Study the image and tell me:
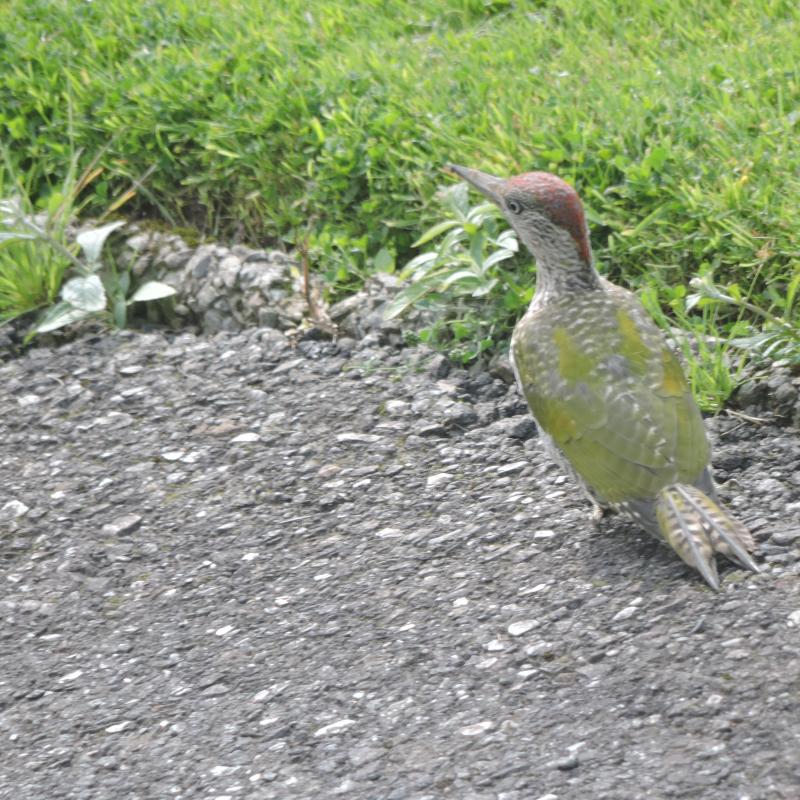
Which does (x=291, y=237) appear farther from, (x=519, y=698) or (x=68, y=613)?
(x=519, y=698)

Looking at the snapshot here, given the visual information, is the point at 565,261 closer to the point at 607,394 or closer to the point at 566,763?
the point at 607,394

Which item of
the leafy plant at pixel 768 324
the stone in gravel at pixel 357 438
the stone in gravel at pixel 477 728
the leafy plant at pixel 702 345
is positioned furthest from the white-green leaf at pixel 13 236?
the stone in gravel at pixel 477 728

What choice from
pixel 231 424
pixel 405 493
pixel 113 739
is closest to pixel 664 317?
pixel 405 493

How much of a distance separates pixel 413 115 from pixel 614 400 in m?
2.51

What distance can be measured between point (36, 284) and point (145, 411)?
103 centimetres

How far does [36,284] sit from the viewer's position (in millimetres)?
6078

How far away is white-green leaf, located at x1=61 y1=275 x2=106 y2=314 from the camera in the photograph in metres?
5.93

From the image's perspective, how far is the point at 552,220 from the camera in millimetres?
4488

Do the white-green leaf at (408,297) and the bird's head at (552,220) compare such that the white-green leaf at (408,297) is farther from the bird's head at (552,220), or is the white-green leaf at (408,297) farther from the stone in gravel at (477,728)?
the stone in gravel at (477,728)

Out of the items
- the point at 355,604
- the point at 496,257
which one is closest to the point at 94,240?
the point at 496,257

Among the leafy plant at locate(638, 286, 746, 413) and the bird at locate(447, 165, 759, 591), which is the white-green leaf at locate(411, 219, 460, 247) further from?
the leafy plant at locate(638, 286, 746, 413)

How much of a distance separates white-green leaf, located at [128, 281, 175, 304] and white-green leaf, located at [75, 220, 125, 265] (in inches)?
8.9

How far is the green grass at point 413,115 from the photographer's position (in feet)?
17.5

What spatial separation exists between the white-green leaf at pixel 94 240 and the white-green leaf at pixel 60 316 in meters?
0.22
